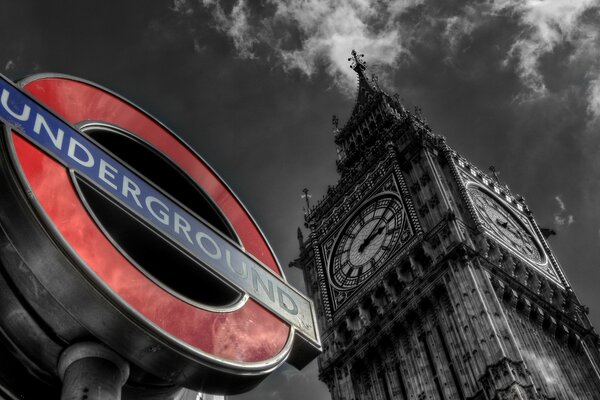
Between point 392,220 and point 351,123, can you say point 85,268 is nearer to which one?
point 392,220

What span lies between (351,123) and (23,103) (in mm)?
56324

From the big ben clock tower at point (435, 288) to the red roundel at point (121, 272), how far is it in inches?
1068

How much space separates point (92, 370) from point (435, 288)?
34.7 meters

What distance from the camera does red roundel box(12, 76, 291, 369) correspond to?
4.93m

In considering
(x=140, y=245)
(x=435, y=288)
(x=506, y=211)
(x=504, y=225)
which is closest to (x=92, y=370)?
(x=140, y=245)

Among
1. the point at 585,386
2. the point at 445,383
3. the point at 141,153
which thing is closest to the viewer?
the point at 141,153

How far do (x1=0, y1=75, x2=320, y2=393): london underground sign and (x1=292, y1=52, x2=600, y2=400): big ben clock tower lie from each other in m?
26.4

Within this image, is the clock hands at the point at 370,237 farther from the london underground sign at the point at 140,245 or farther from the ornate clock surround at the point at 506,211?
the london underground sign at the point at 140,245

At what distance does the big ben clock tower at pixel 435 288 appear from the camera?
35.0m

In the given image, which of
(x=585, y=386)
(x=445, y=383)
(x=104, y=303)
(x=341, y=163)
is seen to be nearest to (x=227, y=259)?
(x=104, y=303)

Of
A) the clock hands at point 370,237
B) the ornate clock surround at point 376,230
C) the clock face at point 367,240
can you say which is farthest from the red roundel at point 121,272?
the clock hands at point 370,237

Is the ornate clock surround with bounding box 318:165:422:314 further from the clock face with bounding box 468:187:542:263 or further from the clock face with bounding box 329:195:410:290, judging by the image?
the clock face with bounding box 468:187:542:263

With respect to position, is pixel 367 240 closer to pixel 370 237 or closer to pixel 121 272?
pixel 370 237

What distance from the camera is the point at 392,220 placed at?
147ft
